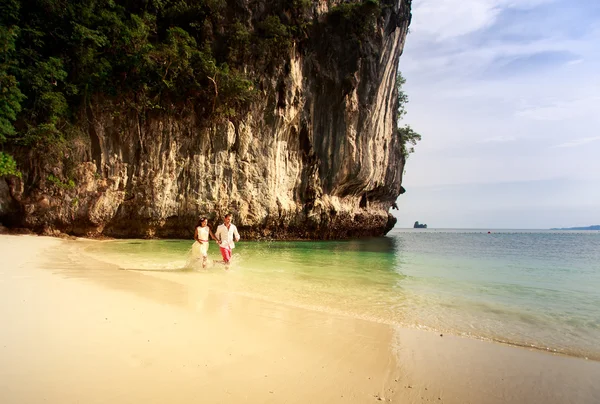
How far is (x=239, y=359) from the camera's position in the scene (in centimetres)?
280

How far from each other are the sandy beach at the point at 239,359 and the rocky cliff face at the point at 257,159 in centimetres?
1379

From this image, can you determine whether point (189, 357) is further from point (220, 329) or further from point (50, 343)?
point (50, 343)

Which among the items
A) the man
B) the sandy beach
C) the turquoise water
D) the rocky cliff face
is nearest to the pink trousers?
the man

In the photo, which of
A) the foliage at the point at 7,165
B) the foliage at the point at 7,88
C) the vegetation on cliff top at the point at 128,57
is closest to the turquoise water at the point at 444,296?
the foliage at the point at 7,165

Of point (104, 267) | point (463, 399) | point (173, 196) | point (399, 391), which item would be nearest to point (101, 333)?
point (399, 391)

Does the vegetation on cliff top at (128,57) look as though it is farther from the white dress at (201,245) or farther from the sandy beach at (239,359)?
the sandy beach at (239,359)

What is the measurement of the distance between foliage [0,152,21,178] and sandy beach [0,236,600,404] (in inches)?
510

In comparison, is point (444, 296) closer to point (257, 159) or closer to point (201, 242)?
point (201, 242)

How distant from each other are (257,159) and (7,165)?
1152 cm

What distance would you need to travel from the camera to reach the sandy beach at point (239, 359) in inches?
88.4

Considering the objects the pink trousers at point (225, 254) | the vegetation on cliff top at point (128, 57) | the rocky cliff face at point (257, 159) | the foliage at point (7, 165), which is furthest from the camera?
the rocky cliff face at point (257, 159)

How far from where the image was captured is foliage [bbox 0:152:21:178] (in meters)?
14.0

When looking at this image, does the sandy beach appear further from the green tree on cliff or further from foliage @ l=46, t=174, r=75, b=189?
foliage @ l=46, t=174, r=75, b=189

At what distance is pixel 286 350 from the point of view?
311 cm
